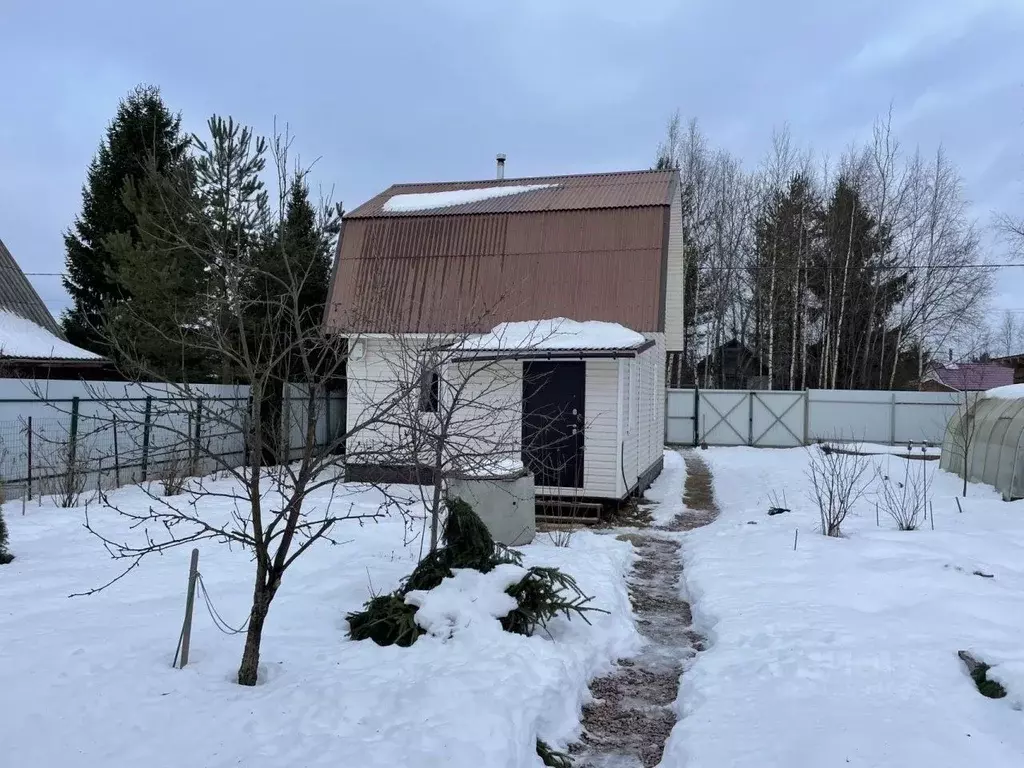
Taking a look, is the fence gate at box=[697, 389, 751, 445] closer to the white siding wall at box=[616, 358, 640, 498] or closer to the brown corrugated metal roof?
the brown corrugated metal roof

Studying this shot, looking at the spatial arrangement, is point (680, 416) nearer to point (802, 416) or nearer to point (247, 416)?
point (802, 416)

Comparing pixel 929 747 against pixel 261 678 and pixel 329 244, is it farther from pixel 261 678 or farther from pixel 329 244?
pixel 329 244

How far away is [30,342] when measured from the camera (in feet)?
56.5

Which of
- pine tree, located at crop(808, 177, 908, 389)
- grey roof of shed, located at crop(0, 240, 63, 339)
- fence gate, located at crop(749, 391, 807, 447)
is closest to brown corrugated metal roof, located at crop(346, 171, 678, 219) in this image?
grey roof of shed, located at crop(0, 240, 63, 339)

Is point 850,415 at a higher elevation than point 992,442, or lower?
higher

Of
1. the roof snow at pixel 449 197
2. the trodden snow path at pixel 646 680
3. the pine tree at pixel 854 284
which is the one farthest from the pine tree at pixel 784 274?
the trodden snow path at pixel 646 680

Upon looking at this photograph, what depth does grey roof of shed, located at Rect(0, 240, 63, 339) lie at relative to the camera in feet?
61.2

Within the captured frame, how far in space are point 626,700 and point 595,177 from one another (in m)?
12.4

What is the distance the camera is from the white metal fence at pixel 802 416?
75.0ft

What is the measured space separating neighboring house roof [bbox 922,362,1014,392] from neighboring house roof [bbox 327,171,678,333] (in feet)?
72.2

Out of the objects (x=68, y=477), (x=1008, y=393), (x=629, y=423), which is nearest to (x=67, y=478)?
(x=68, y=477)

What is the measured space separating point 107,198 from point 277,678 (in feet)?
→ 74.1

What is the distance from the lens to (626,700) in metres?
4.74

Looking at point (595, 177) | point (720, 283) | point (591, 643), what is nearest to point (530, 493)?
point (591, 643)
